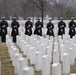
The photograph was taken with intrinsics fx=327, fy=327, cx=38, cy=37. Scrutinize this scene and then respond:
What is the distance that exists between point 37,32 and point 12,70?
890 cm

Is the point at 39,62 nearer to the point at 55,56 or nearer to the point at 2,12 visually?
the point at 55,56

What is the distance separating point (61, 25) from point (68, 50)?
815 centimetres

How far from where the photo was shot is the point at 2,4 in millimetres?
47875

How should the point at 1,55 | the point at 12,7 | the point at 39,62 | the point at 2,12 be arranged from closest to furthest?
the point at 39,62
the point at 1,55
the point at 2,12
the point at 12,7

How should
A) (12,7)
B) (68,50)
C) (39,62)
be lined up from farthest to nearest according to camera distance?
(12,7), (68,50), (39,62)

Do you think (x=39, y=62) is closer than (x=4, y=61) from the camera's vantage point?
Yes

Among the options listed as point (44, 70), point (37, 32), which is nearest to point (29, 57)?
point (44, 70)

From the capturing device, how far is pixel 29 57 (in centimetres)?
1139

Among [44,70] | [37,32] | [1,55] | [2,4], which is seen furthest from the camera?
[2,4]

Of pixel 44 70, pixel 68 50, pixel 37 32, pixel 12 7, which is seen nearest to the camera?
pixel 44 70

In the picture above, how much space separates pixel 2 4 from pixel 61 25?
30.1 m

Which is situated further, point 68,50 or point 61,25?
point 61,25

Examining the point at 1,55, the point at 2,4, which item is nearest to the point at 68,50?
the point at 1,55

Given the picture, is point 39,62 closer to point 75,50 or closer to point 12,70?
point 12,70
